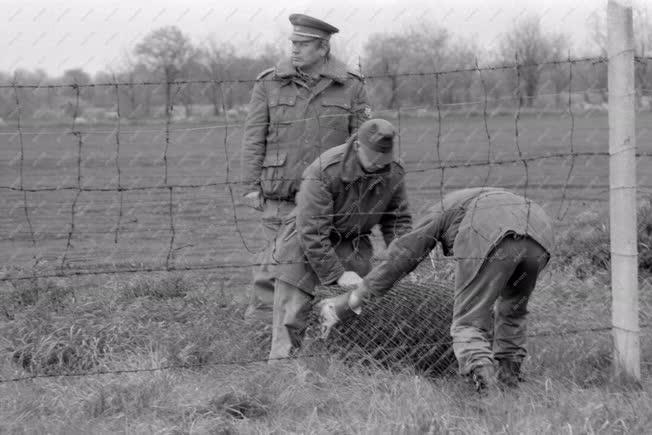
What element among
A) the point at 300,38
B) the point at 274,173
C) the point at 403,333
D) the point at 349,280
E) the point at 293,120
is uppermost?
the point at 300,38

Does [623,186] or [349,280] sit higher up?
[623,186]

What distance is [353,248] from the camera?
200 inches

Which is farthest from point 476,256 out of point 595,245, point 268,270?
point 595,245

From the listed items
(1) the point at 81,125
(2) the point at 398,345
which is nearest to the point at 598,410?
(2) the point at 398,345

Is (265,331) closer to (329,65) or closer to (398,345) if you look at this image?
(398,345)

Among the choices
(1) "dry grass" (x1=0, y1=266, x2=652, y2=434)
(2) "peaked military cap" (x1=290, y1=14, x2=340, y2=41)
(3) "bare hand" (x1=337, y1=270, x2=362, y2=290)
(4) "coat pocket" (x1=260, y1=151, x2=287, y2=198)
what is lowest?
(1) "dry grass" (x1=0, y1=266, x2=652, y2=434)

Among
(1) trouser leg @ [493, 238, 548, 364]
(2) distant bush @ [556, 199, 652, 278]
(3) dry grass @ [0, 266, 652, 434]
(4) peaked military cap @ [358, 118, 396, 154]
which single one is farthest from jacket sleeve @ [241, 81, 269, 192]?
(2) distant bush @ [556, 199, 652, 278]

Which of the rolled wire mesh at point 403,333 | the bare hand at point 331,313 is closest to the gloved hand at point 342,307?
the bare hand at point 331,313

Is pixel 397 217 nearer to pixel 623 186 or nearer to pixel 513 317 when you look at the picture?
pixel 513 317

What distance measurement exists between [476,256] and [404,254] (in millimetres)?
319

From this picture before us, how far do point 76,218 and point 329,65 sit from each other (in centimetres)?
835

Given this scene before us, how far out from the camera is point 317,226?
4633mm

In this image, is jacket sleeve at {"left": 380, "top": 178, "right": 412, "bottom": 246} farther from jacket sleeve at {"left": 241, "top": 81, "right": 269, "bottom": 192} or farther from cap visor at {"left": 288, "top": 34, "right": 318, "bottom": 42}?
cap visor at {"left": 288, "top": 34, "right": 318, "bottom": 42}

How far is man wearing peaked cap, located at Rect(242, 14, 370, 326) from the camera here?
215 inches
